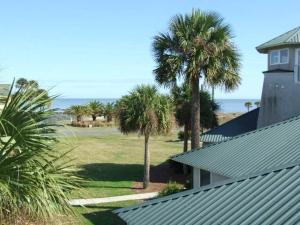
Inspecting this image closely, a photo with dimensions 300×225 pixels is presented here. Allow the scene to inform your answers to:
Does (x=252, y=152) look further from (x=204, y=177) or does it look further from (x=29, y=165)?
(x=29, y=165)

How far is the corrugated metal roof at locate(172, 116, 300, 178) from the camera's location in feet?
42.8

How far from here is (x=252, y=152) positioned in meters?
14.7

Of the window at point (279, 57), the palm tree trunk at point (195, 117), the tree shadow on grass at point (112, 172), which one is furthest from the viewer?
the tree shadow on grass at point (112, 172)

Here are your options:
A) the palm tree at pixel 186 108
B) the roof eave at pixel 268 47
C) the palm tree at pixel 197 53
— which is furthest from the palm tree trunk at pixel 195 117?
the roof eave at pixel 268 47

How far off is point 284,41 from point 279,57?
1.13 m

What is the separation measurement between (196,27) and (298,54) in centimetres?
535

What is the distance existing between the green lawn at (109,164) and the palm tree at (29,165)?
1.80ft

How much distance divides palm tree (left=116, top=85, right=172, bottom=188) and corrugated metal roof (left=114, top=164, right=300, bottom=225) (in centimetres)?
1585

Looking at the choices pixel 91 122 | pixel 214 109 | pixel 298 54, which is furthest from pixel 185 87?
pixel 91 122

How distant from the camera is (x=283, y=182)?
785 cm

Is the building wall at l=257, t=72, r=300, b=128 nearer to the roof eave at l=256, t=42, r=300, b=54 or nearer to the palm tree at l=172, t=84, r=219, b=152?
the roof eave at l=256, t=42, r=300, b=54

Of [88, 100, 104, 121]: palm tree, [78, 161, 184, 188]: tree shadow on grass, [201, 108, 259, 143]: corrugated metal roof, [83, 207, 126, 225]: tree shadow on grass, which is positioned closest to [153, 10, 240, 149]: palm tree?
[201, 108, 259, 143]: corrugated metal roof

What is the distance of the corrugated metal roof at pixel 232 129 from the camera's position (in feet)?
89.7

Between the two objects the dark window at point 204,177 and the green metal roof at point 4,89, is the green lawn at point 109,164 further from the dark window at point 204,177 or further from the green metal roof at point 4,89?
the dark window at point 204,177
